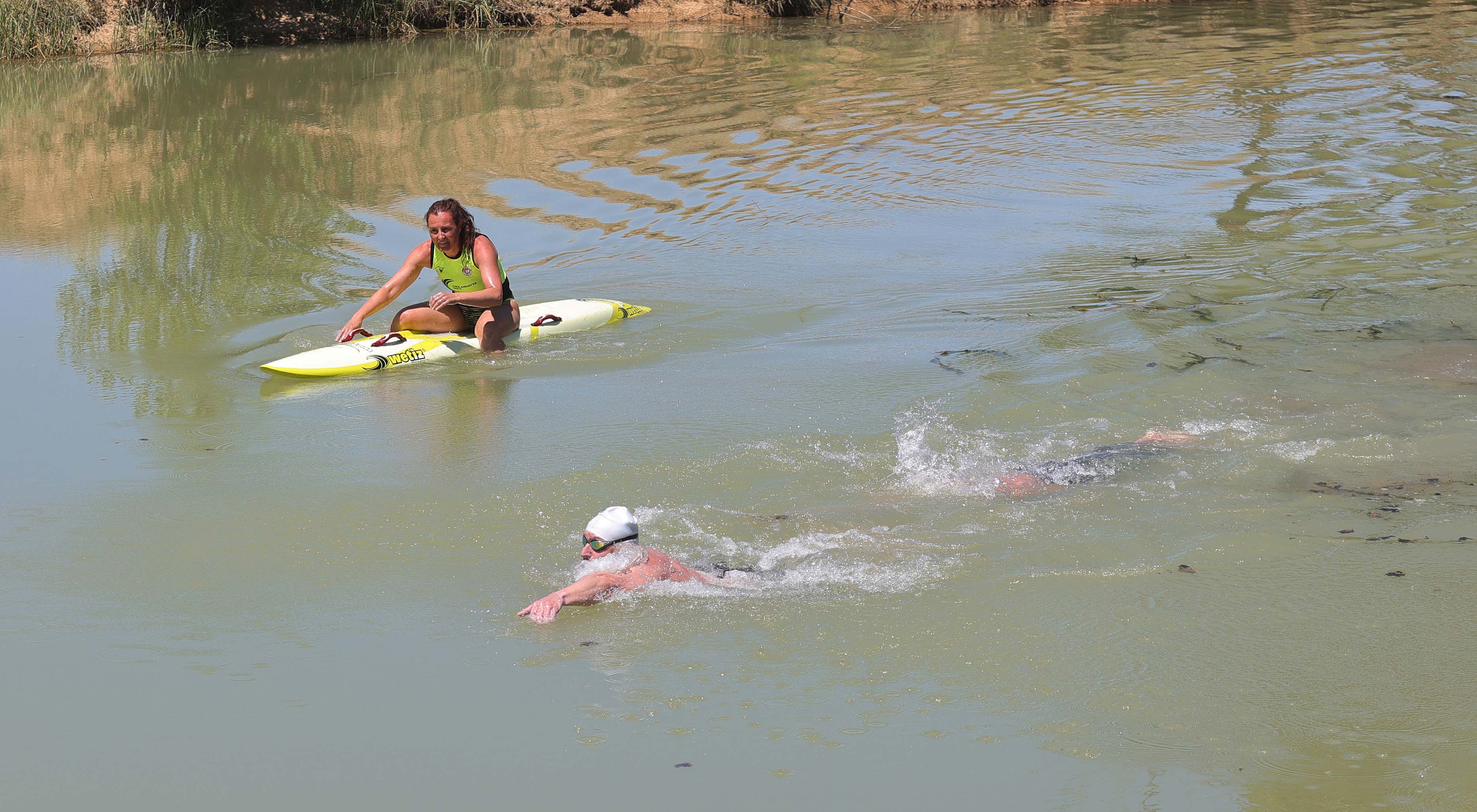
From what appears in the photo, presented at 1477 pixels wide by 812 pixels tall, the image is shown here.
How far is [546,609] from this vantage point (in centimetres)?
498

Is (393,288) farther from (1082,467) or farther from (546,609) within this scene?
(1082,467)

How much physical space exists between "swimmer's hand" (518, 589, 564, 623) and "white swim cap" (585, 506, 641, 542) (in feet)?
0.88

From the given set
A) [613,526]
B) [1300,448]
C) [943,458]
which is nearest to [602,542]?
[613,526]

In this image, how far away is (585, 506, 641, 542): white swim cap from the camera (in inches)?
201

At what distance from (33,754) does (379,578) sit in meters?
1.49

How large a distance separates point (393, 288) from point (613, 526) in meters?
4.16

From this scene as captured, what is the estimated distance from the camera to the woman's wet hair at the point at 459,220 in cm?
845

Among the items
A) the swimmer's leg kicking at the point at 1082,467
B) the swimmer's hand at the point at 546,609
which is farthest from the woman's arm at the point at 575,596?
the swimmer's leg kicking at the point at 1082,467

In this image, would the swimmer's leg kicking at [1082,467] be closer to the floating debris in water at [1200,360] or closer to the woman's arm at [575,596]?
the floating debris in water at [1200,360]

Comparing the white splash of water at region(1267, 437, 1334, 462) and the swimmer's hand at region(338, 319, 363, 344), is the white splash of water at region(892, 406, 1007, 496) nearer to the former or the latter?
the white splash of water at region(1267, 437, 1334, 462)

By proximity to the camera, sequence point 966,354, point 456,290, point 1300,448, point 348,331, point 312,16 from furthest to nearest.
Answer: point 312,16, point 456,290, point 348,331, point 966,354, point 1300,448

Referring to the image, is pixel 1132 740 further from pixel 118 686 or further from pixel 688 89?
pixel 688 89

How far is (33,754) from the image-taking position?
4.25 meters

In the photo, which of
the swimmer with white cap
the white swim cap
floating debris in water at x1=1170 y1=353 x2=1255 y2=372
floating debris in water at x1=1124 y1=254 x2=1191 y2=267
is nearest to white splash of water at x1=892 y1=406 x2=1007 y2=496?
floating debris in water at x1=1170 y1=353 x2=1255 y2=372
